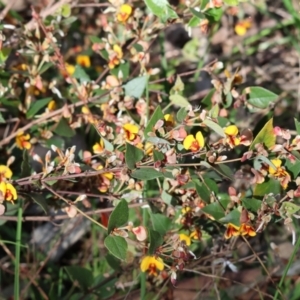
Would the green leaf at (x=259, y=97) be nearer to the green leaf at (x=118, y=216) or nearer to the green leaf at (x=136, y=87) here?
the green leaf at (x=136, y=87)

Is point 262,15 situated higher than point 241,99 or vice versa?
point 241,99

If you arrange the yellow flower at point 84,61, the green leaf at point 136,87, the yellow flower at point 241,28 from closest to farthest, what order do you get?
1. the green leaf at point 136,87
2. the yellow flower at point 84,61
3. the yellow flower at point 241,28

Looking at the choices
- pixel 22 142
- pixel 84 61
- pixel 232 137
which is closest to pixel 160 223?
pixel 232 137

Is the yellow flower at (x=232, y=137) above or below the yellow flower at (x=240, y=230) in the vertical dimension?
above

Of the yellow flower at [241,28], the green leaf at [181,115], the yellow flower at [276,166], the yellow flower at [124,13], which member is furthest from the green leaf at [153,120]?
the yellow flower at [241,28]

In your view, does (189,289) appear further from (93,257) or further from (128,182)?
(128,182)

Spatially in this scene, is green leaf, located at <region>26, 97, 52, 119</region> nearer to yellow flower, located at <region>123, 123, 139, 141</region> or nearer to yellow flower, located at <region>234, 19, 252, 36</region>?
yellow flower, located at <region>123, 123, 139, 141</region>

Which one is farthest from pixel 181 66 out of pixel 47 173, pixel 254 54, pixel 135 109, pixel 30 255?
pixel 47 173
